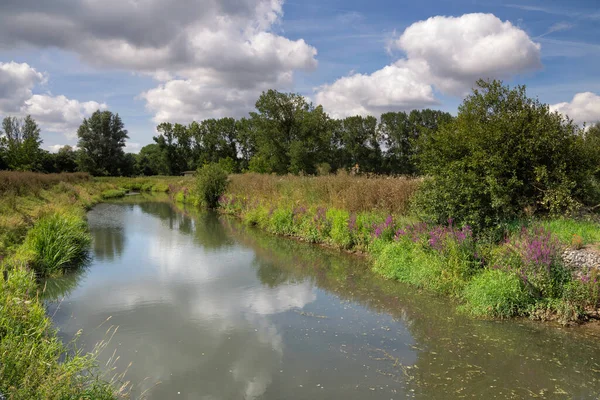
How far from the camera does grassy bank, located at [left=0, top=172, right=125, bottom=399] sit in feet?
12.6

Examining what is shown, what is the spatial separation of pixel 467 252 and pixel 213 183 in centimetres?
2138

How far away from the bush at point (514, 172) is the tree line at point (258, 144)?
56.5 feet

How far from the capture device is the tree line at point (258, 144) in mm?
43531

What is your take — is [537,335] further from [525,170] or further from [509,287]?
[525,170]

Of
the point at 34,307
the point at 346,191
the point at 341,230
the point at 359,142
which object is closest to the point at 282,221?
the point at 346,191

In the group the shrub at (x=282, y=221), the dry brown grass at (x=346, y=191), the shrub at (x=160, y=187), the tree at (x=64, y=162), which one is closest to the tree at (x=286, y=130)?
the shrub at (x=160, y=187)

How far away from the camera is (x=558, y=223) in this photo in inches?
322

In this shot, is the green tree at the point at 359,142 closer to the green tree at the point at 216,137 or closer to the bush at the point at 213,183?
the green tree at the point at 216,137

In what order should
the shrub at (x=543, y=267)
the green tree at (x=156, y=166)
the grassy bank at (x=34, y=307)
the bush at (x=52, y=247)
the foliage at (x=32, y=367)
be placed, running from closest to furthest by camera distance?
the foliage at (x=32, y=367) → the grassy bank at (x=34, y=307) → the shrub at (x=543, y=267) → the bush at (x=52, y=247) → the green tree at (x=156, y=166)

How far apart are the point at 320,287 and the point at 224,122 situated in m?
64.4

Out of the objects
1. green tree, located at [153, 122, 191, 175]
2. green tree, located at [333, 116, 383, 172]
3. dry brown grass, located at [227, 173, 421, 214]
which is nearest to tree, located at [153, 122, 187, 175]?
green tree, located at [153, 122, 191, 175]

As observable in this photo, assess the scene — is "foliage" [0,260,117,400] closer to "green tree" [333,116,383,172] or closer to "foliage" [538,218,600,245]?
"foliage" [538,218,600,245]

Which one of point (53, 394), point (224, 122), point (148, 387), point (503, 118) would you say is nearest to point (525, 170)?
point (503, 118)

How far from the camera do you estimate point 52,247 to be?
A: 10508 millimetres
